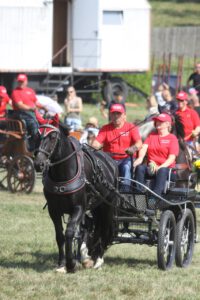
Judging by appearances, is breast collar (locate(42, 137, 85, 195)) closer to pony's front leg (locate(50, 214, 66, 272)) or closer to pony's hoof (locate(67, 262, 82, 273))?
pony's front leg (locate(50, 214, 66, 272))

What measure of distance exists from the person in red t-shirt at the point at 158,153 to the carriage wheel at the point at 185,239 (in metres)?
0.47

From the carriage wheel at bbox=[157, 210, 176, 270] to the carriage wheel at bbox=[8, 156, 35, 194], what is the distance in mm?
6208

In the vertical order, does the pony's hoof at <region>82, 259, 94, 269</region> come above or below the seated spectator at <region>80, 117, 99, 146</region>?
below

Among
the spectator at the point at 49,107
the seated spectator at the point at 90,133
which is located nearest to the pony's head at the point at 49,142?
the spectator at the point at 49,107

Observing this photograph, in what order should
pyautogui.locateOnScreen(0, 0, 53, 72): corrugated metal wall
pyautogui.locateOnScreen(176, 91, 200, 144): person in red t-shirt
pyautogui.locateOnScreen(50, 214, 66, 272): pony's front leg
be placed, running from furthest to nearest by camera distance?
pyautogui.locateOnScreen(0, 0, 53, 72): corrugated metal wall < pyautogui.locateOnScreen(176, 91, 200, 144): person in red t-shirt < pyautogui.locateOnScreen(50, 214, 66, 272): pony's front leg

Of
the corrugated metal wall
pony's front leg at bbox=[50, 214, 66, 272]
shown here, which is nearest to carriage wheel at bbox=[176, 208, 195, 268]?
pony's front leg at bbox=[50, 214, 66, 272]

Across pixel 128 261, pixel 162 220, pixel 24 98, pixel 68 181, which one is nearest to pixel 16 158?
pixel 24 98

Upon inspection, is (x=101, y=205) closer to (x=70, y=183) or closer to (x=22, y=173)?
(x=70, y=183)

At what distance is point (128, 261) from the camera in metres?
10.2

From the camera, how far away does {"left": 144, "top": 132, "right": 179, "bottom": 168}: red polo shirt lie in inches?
Answer: 410

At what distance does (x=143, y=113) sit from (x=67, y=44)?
13.0 feet

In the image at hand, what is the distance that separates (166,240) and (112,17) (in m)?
20.3

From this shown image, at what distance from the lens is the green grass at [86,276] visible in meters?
8.33

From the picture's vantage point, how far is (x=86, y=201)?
912 cm
